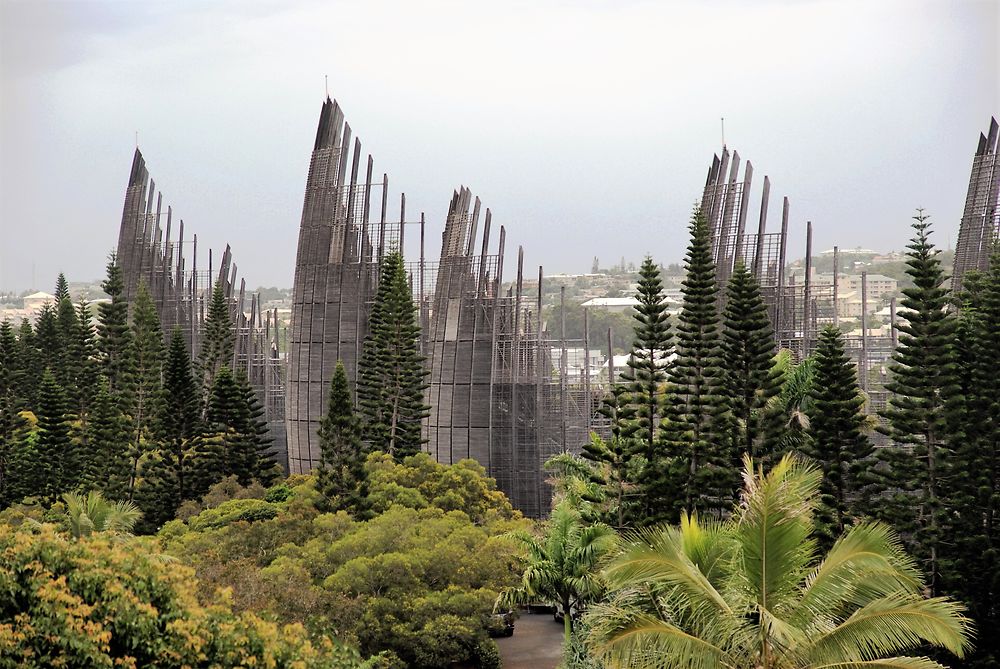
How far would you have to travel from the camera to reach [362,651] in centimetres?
2397

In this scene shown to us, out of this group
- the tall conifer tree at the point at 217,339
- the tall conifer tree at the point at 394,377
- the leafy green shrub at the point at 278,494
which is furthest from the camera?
the tall conifer tree at the point at 217,339

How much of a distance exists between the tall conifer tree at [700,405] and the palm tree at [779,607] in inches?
605

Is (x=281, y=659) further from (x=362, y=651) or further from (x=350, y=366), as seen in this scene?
(x=350, y=366)

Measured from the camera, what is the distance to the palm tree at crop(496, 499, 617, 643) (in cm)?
2392

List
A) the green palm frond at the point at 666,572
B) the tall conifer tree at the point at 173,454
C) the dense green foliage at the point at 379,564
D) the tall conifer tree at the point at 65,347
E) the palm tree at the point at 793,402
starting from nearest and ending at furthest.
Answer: the green palm frond at the point at 666,572 → the dense green foliage at the point at 379,564 → the palm tree at the point at 793,402 → the tall conifer tree at the point at 173,454 → the tall conifer tree at the point at 65,347

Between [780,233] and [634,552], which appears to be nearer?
[634,552]

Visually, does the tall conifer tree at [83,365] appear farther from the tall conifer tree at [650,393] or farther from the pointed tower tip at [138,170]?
the tall conifer tree at [650,393]

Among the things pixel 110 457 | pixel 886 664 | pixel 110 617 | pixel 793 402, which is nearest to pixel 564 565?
pixel 793 402

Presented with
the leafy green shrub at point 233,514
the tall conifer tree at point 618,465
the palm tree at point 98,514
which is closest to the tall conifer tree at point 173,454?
the palm tree at point 98,514

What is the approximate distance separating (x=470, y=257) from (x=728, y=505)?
13236 millimetres

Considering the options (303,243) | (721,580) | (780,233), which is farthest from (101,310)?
(721,580)

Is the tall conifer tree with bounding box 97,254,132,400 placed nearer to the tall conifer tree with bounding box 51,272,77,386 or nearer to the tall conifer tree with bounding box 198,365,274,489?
the tall conifer tree with bounding box 51,272,77,386

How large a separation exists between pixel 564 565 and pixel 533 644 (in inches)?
186

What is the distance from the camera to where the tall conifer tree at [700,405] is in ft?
94.5
